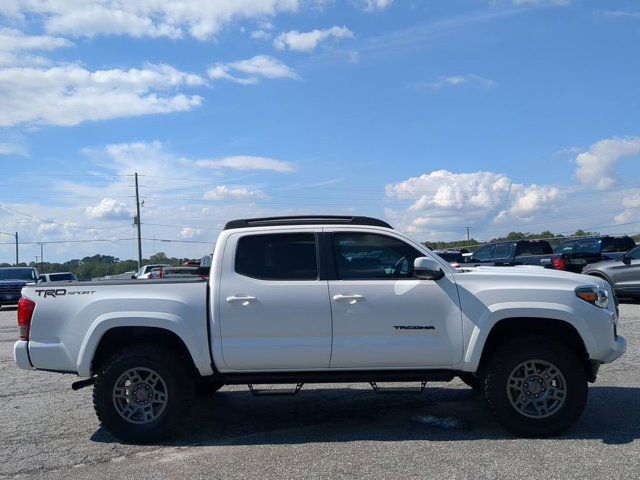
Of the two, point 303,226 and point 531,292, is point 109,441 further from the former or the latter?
point 531,292

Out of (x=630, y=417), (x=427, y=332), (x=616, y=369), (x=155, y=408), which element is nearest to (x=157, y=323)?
(x=155, y=408)

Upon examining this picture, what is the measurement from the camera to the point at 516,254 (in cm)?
2228

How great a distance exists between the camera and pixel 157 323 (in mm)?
6219

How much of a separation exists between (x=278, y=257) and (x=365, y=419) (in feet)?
6.52

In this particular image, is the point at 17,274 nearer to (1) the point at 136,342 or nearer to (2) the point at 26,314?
(2) the point at 26,314

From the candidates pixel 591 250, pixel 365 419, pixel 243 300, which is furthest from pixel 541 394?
pixel 591 250

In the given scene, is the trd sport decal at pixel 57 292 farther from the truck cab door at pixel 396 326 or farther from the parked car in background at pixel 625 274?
the parked car in background at pixel 625 274

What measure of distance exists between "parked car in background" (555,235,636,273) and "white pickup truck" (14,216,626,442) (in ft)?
50.3

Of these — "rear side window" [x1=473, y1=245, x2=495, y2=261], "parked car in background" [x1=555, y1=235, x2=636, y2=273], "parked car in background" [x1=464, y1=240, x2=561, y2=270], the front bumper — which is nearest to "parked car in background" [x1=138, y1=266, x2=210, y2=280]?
the front bumper

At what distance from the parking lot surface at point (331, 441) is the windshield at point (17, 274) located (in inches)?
782

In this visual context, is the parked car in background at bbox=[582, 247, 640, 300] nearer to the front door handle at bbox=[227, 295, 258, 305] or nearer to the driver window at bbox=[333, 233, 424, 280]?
the driver window at bbox=[333, 233, 424, 280]

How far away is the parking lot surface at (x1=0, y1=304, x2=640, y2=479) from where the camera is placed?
5402mm

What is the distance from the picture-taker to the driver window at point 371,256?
253 inches

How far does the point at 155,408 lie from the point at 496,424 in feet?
11.0
